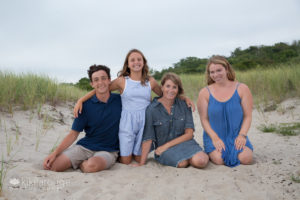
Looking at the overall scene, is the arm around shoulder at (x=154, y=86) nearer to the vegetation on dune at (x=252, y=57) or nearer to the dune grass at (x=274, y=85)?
the dune grass at (x=274, y=85)

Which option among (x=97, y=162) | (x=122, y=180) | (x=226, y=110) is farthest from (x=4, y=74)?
(x=226, y=110)

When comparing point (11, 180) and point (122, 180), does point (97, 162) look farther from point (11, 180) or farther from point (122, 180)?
point (11, 180)

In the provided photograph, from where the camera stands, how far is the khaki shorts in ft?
11.6

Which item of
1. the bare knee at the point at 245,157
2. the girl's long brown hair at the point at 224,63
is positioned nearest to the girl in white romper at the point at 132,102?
the girl's long brown hair at the point at 224,63

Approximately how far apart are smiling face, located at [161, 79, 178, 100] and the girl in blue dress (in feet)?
1.49

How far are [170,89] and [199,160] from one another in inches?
41.4

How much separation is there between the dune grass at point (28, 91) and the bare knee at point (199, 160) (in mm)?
4293

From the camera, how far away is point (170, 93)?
366 centimetres

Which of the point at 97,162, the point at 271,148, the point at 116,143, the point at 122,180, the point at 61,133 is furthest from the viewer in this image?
the point at 61,133

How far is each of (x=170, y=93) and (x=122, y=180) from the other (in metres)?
1.35

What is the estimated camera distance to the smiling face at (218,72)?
12.0ft
